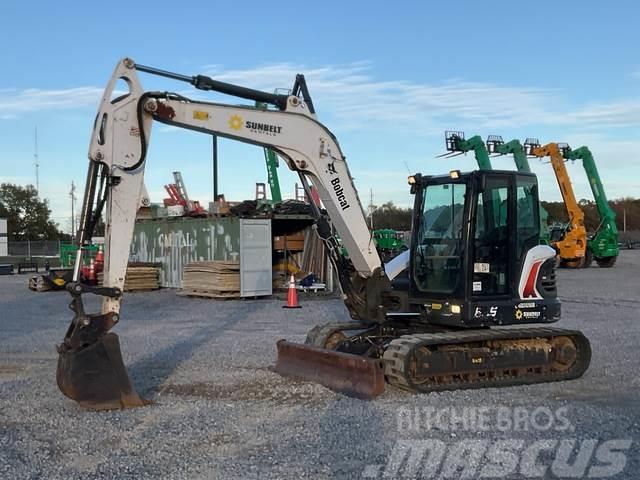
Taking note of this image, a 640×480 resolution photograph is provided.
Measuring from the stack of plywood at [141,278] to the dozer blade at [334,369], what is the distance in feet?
51.5

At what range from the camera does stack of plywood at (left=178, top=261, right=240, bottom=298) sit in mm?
22250

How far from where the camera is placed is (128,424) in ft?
25.3

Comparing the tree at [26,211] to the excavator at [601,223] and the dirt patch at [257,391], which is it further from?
the dirt patch at [257,391]

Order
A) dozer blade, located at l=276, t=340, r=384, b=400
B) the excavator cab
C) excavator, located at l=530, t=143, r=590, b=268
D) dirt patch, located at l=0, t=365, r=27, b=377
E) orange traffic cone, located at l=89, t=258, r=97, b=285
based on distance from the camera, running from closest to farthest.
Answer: dozer blade, located at l=276, t=340, r=384, b=400 < the excavator cab < dirt patch, located at l=0, t=365, r=27, b=377 < orange traffic cone, located at l=89, t=258, r=97, b=285 < excavator, located at l=530, t=143, r=590, b=268

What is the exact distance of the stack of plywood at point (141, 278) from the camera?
25.3m

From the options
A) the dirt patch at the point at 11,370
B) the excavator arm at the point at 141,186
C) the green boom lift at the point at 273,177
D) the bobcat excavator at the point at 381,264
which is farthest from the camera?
the green boom lift at the point at 273,177

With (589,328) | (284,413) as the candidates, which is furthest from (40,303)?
(284,413)

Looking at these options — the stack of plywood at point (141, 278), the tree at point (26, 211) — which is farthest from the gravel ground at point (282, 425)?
the tree at point (26, 211)

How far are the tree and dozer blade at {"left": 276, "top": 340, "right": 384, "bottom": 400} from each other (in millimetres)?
72822

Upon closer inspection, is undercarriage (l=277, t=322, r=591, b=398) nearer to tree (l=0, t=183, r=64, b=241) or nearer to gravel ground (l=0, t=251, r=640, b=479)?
gravel ground (l=0, t=251, r=640, b=479)

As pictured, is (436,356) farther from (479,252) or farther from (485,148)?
(485,148)

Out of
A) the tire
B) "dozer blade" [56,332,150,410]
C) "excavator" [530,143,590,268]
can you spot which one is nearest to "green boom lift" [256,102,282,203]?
"excavator" [530,143,590,268]

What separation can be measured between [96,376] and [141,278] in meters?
17.9

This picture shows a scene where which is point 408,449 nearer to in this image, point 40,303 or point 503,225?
point 503,225
